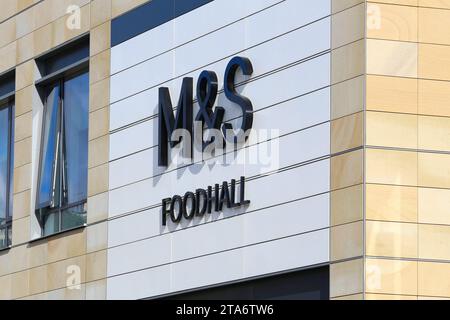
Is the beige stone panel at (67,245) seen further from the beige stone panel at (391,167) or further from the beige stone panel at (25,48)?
the beige stone panel at (391,167)

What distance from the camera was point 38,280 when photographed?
2634 cm

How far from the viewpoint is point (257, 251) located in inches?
799

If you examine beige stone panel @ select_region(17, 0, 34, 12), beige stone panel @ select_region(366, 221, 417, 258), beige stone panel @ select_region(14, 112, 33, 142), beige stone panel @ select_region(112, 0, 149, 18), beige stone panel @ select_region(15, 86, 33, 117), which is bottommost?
beige stone panel @ select_region(366, 221, 417, 258)

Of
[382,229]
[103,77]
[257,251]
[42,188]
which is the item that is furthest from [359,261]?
[42,188]

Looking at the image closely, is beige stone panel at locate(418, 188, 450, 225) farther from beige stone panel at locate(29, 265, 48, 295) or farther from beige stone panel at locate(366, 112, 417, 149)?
beige stone panel at locate(29, 265, 48, 295)

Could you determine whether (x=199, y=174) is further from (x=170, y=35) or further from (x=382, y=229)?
(x=382, y=229)

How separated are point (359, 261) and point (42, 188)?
10375mm

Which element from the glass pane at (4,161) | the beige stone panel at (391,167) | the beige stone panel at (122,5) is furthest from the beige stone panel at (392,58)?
the glass pane at (4,161)

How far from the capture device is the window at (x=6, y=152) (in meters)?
28.6

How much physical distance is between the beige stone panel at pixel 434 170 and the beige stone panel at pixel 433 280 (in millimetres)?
1062

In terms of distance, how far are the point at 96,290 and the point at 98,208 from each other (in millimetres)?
1442

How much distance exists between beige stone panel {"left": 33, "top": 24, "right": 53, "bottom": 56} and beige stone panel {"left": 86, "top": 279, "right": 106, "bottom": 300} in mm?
5026

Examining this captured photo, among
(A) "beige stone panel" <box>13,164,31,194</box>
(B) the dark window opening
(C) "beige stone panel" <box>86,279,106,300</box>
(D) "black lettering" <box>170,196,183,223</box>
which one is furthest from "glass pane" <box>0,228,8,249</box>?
(B) the dark window opening

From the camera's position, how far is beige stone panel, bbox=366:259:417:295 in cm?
1798
